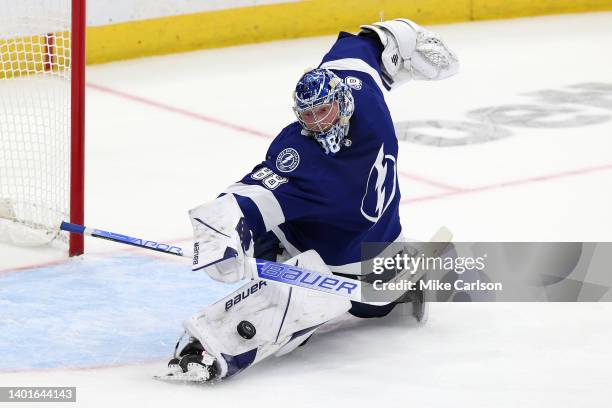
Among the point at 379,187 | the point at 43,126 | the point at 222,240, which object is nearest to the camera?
the point at 222,240

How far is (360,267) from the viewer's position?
3092mm

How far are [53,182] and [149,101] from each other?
6.28 ft

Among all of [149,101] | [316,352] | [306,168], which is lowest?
[316,352]

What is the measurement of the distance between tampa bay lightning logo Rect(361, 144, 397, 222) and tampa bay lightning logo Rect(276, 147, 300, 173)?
7.1 inches

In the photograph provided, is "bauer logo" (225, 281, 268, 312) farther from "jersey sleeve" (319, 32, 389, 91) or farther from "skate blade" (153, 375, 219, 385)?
"jersey sleeve" (319, 32, 389, 91)

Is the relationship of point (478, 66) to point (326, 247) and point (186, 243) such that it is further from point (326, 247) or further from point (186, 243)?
point (326, 247)

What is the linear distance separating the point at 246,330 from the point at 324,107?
0.51m

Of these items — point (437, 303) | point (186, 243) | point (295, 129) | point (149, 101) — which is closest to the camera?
point (295, 129)

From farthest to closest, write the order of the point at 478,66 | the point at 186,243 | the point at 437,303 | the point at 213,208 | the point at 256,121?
1. the point at 478,66
2. the point at 256,121
3. the point at 186,243
4. the point at 437,303
5. the point at 213,208

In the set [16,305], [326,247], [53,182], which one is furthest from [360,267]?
[53,182]

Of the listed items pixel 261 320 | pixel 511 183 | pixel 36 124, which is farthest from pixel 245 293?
pixel 511 183

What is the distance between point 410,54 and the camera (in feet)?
11.1

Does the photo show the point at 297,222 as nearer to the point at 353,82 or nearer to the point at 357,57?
the point at 353,82

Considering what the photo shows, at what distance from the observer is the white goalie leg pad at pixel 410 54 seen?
3.36 m
